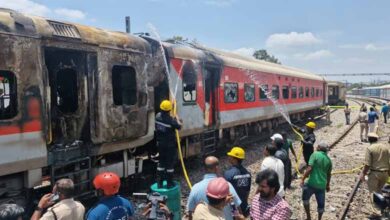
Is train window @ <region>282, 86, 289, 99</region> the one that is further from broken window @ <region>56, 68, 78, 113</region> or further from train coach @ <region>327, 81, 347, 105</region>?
train coach @ <region>327, 81, 347, 105</region>

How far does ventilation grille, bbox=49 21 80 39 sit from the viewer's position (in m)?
6.46

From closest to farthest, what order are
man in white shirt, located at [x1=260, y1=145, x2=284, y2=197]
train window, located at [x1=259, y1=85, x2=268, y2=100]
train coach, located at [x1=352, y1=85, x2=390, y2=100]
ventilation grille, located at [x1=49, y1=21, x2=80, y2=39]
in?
man in white shirt, located at [x1=260, y1=145, x2=284, y2=197] → ventilation grille, located at [x1=49, y1=21, x2=80, y2=39] → train window, located at [x1=259, y1=85, x2=268, y2=100] → train coach, located at [x1=352, y1=85, x2=390, y2=100]

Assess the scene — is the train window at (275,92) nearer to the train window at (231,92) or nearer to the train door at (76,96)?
the train window at (231,92)

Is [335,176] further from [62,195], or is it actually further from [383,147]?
[62,195]

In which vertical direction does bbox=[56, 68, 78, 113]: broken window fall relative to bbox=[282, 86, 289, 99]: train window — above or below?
above

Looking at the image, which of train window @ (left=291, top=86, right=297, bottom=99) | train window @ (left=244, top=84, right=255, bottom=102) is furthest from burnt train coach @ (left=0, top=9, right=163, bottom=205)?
train window @ (left=291, top=86, right=297, bottom=99)

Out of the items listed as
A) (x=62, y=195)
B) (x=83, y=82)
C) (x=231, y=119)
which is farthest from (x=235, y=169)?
(x=231, y=119)

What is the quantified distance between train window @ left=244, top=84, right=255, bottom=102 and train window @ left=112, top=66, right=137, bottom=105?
281 inches

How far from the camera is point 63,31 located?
6.59 m

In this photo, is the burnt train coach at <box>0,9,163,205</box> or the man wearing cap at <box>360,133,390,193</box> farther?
the man wearing cap at <box>360,133,390,193</box>

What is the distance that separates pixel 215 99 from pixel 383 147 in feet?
18.0

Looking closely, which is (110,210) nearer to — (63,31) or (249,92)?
(63,31)

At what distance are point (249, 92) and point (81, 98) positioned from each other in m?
9.11

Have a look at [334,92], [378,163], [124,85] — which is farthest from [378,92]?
[124,85]
